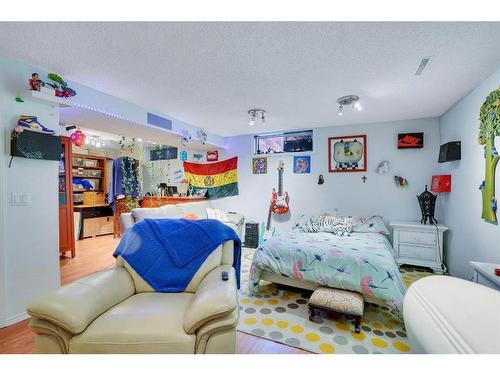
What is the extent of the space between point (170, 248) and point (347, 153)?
3.42 m

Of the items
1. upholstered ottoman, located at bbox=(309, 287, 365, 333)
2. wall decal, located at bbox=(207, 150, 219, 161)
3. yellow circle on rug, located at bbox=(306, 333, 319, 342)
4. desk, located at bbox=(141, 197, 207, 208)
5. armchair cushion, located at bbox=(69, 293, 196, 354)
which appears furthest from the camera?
wall decal, located at bbox=(207, 150, 219, 161)

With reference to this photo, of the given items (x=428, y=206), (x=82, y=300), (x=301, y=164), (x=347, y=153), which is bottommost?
(x=82, y=300)

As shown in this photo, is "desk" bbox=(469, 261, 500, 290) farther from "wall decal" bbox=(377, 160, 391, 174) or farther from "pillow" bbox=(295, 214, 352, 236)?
"wall decal" bbox=(377, 160, 391, 174)

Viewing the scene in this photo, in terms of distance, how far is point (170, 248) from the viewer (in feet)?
5.89

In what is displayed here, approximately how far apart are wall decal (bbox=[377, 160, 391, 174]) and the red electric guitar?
1694mm

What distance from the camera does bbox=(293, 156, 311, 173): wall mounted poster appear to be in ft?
14.0

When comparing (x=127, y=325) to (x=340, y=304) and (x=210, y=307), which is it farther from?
(x=340, y=304)

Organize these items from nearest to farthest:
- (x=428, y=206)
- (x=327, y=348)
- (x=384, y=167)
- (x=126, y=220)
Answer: (x=327, y=348), (x=126, y=220), (x=428, y=206), (x=384, y=167)

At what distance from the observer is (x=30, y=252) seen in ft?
6.84

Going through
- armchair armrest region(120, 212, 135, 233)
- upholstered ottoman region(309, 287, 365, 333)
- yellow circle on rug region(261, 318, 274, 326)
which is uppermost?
armchair armrest region(120, 212, 135, 233)

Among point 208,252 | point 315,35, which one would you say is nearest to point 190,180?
point 208,252

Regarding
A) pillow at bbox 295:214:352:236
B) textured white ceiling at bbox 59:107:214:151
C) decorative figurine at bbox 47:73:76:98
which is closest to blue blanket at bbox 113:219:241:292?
decorative figurine at bbox 47:73:76:98

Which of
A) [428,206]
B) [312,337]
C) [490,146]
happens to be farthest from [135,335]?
[428,206]

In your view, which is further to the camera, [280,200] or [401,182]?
[280,200]
